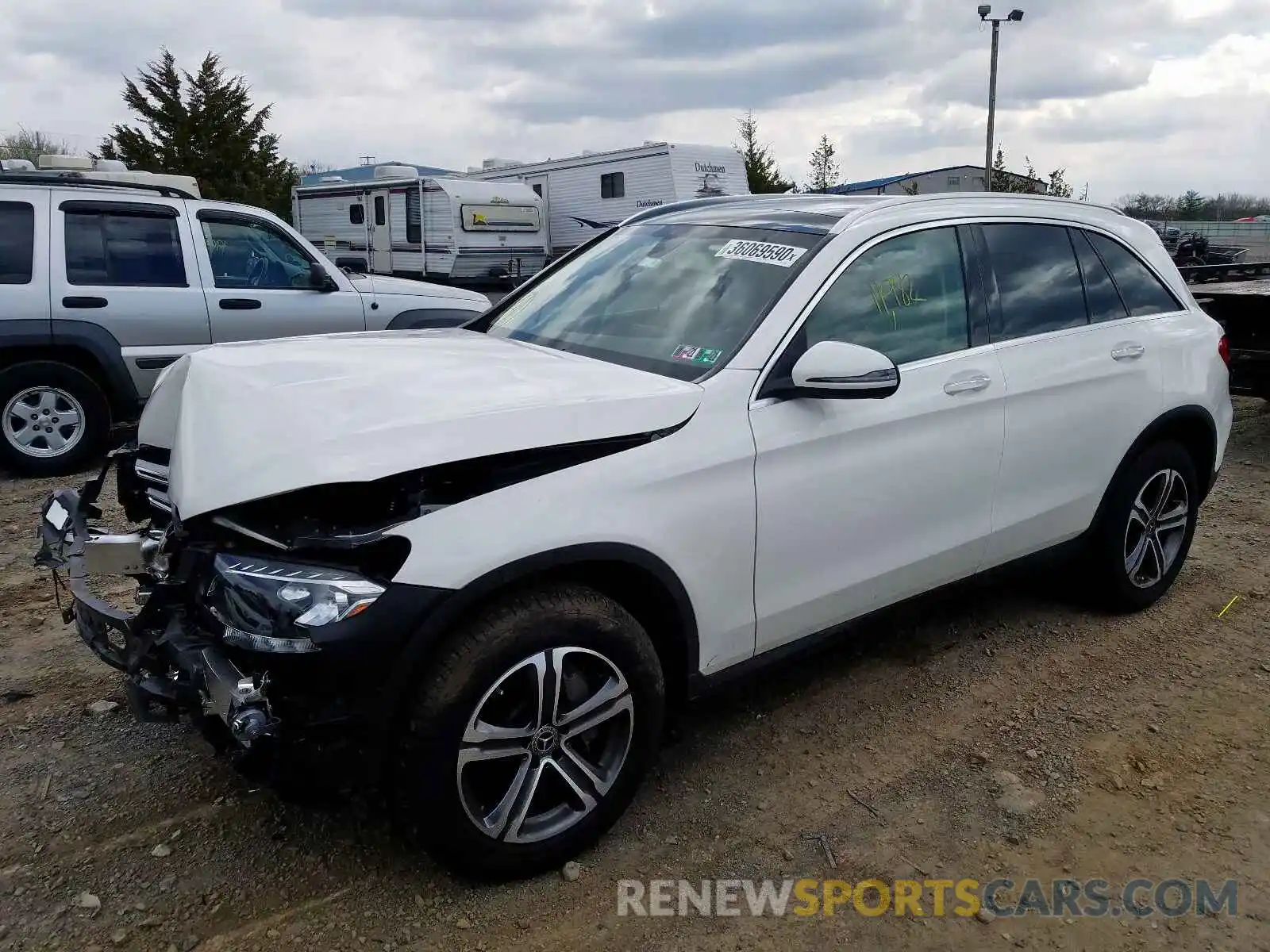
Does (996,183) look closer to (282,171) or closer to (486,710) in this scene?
(282,171)

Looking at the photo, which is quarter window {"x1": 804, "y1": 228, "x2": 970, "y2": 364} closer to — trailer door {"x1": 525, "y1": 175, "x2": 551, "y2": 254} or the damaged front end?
the damaged front end

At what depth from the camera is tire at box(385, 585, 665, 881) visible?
2416 mm

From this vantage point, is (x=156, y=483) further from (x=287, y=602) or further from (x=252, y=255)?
(x=252, y=255)

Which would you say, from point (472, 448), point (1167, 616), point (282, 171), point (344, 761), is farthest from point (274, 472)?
point (282, 171)

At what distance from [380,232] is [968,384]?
729 inches

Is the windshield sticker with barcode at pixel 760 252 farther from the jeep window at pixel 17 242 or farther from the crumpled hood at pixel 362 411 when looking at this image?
the jeep window at pixel 17 242

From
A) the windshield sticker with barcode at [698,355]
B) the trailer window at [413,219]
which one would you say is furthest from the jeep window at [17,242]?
the trailer window at [413,219]

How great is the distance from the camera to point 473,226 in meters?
18.8

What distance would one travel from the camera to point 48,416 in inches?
265

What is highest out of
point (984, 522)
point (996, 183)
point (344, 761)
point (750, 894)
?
point (996, 183)

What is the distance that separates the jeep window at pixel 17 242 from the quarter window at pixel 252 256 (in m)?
1.10

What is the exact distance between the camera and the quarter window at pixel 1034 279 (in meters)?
3.75

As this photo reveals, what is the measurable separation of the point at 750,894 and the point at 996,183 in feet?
89.2

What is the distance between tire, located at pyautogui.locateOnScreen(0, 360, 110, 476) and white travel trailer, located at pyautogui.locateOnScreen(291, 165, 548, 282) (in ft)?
38.2
